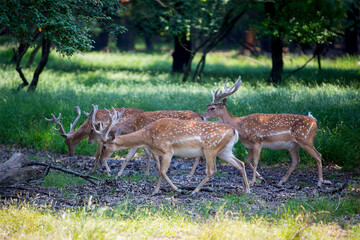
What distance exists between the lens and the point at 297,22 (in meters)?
16.1

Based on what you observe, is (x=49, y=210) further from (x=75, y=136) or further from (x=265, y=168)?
(x=265, y=168)

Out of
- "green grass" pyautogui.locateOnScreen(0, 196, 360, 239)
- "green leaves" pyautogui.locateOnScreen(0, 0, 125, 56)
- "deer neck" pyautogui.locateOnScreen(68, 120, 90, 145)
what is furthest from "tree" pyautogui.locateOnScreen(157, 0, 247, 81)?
"green grass" pyautogui.locateOnScreen(0, 196, 360, 239)

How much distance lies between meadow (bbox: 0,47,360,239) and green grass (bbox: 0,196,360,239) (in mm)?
13

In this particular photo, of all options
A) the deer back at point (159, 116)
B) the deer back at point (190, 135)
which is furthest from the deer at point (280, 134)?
the deer back at point (190, 135)

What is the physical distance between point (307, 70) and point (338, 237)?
1500cm

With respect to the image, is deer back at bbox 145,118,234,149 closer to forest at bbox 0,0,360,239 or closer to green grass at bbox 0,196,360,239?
forest at bbox 0,0,360,239

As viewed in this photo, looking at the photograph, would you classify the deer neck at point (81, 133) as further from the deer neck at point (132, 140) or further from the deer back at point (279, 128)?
the deer back at point (279, 128)

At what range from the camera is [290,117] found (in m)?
8.66

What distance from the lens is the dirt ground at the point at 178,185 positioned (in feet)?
22.5

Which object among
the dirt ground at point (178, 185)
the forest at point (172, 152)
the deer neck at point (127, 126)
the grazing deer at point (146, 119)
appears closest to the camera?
the forest at point (172, 152)

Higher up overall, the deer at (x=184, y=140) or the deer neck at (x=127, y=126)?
the deer at (x=184, y=140)

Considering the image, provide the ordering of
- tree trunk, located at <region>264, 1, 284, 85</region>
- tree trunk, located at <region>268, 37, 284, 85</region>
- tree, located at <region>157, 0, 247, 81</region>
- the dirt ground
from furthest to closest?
1. tree, located at <region>157, 0, 247, 81</region>
2. tree trunk, located at <region>268, 37, 284, 85</region>
3. tree trunk, located at <region>264, 1, 284, 85</region>
4. the dirt ground

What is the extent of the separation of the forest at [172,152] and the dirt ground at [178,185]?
3 cm

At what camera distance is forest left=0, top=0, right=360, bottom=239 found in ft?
18.2
